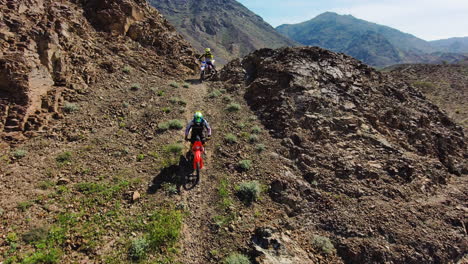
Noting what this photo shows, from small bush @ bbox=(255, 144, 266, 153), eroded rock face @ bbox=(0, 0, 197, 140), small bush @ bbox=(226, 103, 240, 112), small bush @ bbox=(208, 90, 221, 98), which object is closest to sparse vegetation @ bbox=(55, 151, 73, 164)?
eroded rock face @ bbox=(0, 0, 197, 140)

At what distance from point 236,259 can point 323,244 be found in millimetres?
2975

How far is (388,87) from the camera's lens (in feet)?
49.8

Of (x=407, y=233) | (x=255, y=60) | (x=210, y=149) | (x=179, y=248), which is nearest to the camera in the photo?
(x=179, y=248)

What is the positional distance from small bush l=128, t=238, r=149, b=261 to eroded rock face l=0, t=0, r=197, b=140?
19.4 ft

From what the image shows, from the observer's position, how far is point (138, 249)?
5453mm

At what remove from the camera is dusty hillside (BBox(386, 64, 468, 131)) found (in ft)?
92.7

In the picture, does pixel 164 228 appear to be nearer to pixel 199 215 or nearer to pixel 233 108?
pixel 199 215

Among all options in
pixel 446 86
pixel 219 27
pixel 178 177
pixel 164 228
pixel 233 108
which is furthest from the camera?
pixel 219 27

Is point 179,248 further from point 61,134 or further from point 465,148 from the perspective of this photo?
point 465,148

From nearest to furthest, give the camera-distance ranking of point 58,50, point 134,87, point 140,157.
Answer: point 140,157, point 58,50, point 134,87

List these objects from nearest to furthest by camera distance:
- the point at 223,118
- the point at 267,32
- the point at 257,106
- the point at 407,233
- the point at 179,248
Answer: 1. the point at 179,248
2. the point at 407,233
3. the point at 223,118
4. the point at 257,106
5. the point at 267,32

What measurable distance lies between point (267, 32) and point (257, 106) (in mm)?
186457

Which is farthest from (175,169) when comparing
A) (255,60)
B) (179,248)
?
(255,60)

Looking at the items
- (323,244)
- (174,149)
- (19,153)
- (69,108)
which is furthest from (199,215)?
(69,108)
